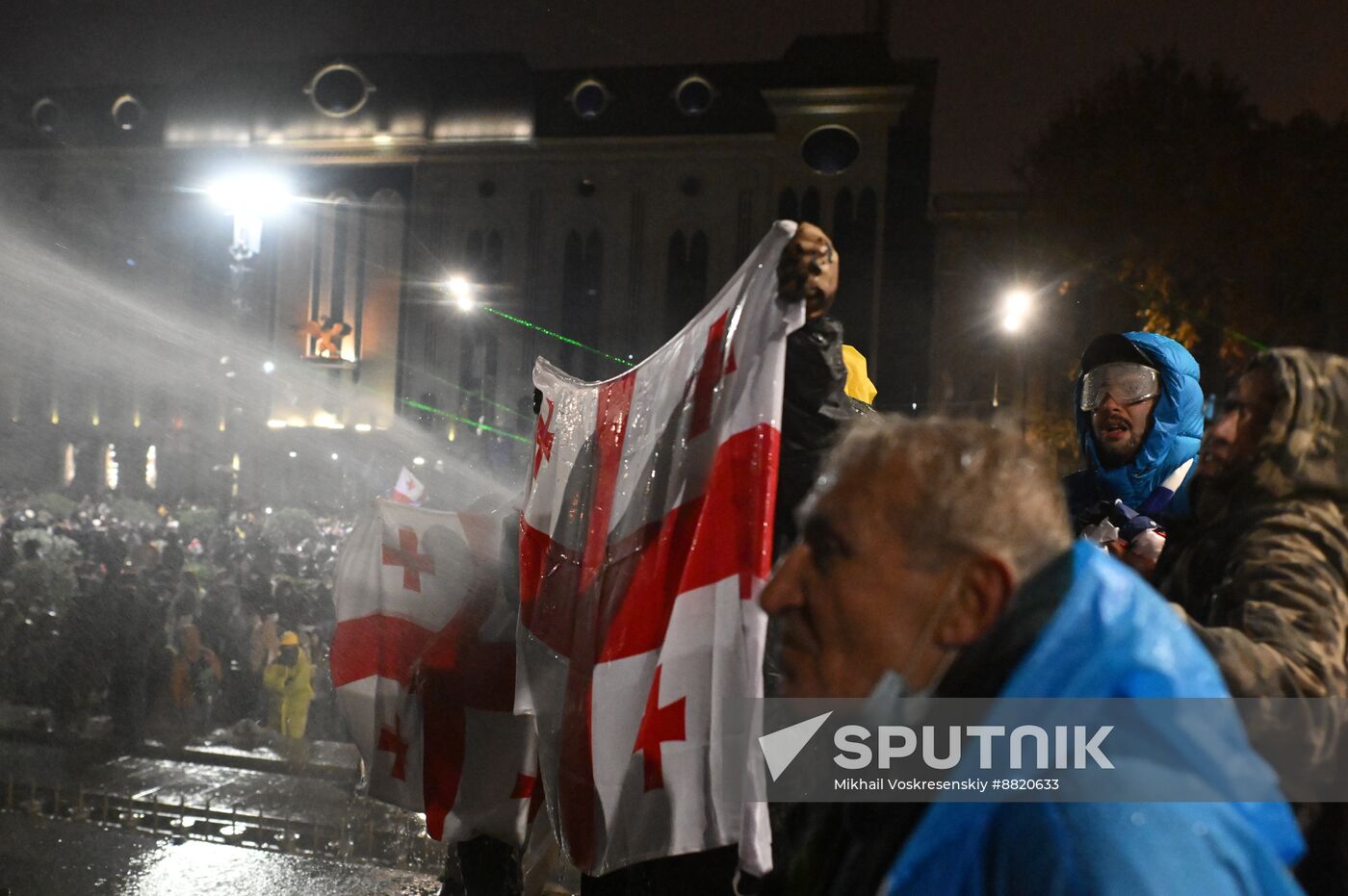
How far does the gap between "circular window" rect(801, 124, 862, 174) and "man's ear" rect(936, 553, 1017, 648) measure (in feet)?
115

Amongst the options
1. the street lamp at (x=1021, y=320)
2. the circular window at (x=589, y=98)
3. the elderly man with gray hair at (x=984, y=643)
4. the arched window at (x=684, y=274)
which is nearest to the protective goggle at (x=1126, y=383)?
the elderly man with gray hair at (x=984, y=643)

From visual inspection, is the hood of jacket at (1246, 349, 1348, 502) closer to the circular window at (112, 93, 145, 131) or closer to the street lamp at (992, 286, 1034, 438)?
the street lamp at (992, 286, 1034, 438)

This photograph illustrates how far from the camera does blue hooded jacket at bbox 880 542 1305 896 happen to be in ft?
3.23

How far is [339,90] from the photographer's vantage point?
1609 inches

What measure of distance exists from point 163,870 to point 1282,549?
21.3 ft

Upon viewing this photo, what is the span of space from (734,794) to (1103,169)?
2040 cm

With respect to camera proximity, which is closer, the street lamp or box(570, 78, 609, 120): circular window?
the street lamp

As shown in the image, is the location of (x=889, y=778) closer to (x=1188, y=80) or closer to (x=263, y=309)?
(x=1188, y=80)

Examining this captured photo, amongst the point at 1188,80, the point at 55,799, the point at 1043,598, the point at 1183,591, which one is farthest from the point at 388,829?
the point at 1188,80

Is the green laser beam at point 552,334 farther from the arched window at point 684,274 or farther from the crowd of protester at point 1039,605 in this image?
the crowd of protester at point 1039,605

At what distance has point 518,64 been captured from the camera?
39.2 m

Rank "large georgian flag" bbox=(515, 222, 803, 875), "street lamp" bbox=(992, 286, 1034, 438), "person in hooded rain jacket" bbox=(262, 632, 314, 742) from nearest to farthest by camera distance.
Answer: "large georgian flag" bbox=(515, 222, 803, 875), "person in hooded rain jacket" bbox=(262, 632, 314, 742), "street lamp" bbox=(992, 286, 1034, 438)

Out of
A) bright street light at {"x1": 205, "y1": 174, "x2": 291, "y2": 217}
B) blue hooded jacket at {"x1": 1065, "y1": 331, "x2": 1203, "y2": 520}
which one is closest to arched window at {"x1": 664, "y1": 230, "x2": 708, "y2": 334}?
bright street light at {"x1": 205, "y1": 174, "x2": 291, "y2": 217}

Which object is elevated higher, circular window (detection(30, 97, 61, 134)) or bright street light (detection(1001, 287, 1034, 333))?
circular window (detection(30, 97, 61, 134))
